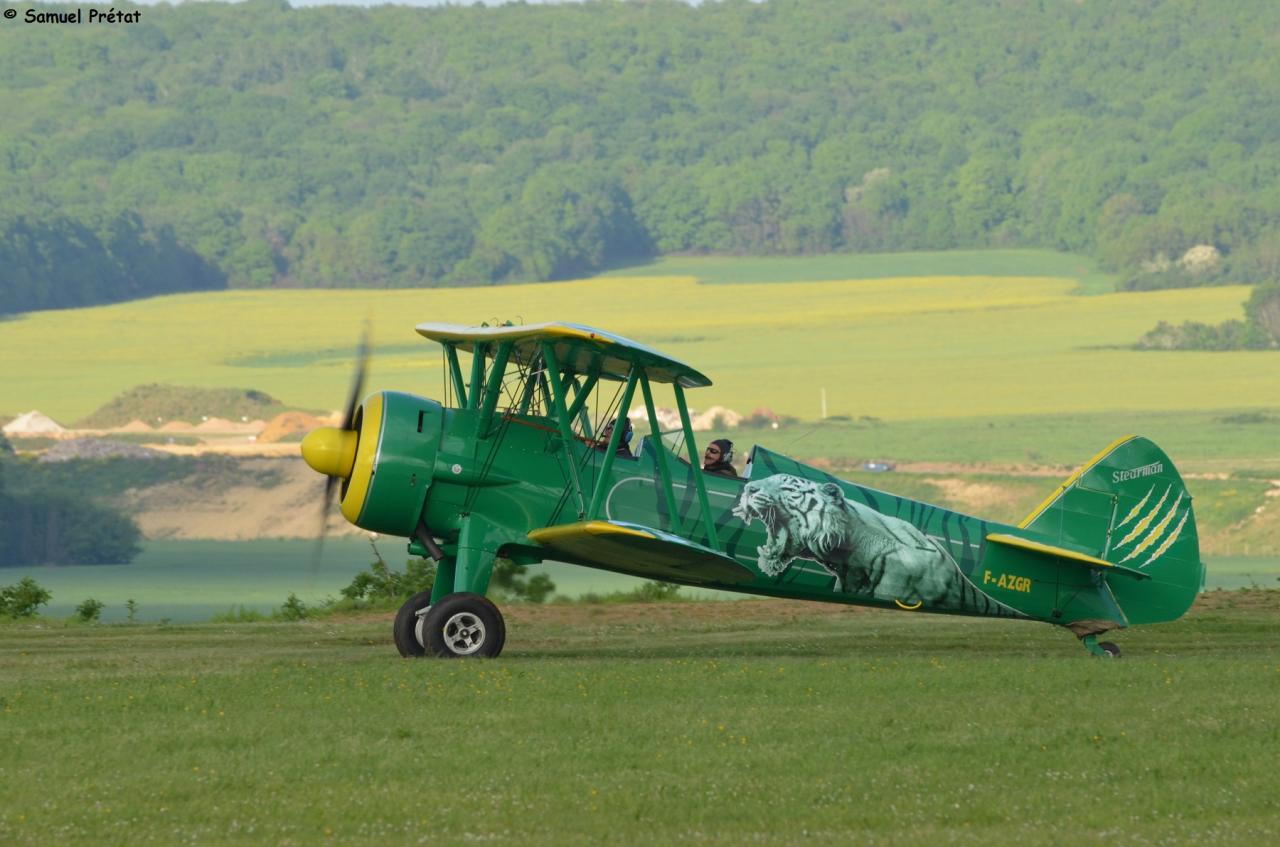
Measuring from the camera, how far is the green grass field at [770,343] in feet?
365

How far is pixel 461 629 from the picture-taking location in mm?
17438

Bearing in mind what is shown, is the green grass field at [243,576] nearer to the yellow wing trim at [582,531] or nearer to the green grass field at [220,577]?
the green grass field at [220,577]

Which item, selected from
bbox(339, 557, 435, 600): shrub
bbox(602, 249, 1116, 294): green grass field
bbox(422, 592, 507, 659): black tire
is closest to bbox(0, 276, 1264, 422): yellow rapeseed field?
bbox(602, 249, 1116, 294): green grass field

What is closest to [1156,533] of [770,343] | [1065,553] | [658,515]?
[1065,553]

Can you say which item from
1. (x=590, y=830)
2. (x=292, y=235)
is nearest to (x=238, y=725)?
(x=590, y=830)

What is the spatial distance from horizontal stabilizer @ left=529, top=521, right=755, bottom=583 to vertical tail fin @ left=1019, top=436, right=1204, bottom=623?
3.41 meters

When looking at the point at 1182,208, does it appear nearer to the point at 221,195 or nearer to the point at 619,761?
the point at 221,195

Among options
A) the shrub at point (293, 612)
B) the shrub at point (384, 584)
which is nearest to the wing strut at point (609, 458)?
the shrub at point (293, 612)

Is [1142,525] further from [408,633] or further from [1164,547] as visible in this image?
[408,633]

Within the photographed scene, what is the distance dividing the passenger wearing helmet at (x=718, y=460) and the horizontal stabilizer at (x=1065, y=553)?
8.72 ft

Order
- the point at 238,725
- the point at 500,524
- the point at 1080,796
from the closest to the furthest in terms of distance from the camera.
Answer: the point at 1080,796 → the point at 238,725 → the point at 500,524

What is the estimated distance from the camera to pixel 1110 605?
19203 mm

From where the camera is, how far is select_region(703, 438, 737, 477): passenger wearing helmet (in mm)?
18359

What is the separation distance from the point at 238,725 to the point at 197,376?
110 metres
